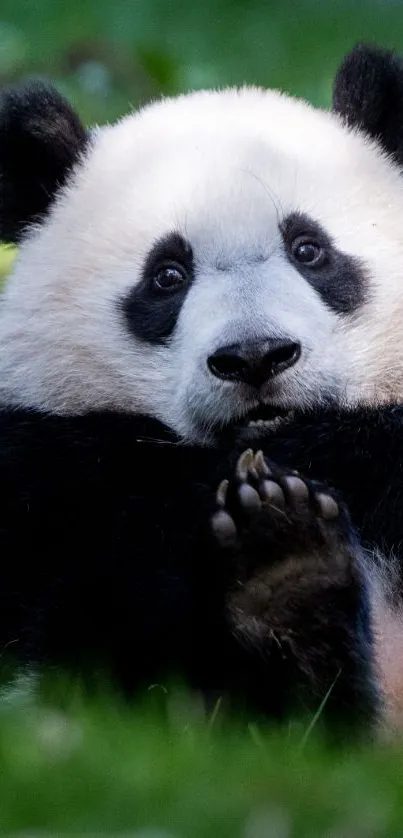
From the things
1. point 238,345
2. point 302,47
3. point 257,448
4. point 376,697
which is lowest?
point 376,697

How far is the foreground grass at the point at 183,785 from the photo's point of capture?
255cm

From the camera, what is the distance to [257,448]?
391 cm

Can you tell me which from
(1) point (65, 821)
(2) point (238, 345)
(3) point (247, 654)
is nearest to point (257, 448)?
(2) point (238, 345)

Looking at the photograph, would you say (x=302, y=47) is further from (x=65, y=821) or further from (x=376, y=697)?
(x=65, y=821)

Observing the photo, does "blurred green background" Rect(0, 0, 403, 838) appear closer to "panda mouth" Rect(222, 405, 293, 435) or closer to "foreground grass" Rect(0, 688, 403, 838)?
"foreground grass" Rect(0, 688, 403, 838)

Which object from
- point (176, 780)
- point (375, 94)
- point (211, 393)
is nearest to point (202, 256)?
point (211, 393)

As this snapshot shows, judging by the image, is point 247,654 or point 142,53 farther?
point 142,53

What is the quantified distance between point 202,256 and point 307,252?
1.12 feet

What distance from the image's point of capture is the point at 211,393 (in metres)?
3.99

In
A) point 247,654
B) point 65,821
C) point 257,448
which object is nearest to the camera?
point 65,821

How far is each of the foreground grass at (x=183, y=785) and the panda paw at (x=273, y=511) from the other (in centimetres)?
47

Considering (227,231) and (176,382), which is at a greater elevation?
(227,231)

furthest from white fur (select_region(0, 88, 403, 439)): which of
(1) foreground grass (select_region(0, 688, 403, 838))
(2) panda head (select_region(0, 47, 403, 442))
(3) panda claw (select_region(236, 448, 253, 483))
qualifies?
(1) foreground grass (select_region(0, 688, 403, 838))

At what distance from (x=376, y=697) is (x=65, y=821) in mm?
1140
